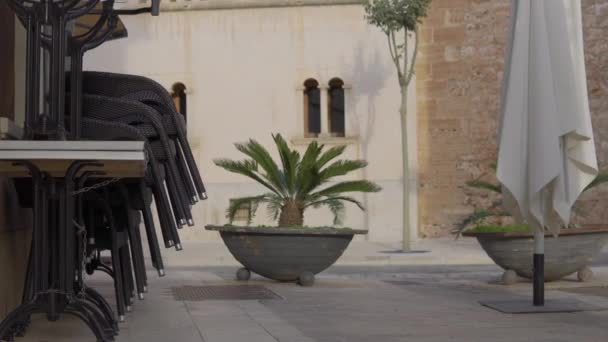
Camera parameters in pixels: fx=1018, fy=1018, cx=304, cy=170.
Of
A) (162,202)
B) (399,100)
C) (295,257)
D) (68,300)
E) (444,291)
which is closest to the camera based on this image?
(68,300)

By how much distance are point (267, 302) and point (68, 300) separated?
3.47 m

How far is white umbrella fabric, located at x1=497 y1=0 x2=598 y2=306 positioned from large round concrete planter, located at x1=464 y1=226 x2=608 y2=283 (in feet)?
6.86

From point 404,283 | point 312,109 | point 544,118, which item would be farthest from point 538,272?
point 312,109

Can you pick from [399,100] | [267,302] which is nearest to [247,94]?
[399,100]

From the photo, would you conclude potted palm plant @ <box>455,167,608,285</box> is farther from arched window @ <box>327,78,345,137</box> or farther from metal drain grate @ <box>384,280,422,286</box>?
arched window @ <box>327,78,345,137</box>

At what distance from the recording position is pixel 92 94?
6.14 metres

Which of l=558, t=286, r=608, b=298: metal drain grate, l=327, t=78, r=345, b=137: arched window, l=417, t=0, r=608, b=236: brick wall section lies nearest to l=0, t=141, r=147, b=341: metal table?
l=558, t=286, r=608, b=298: metal drain grate

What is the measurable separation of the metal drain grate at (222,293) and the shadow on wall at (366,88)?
13.6m

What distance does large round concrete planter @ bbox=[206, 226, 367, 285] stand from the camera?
10500 mm

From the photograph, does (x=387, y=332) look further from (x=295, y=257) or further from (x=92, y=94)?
(x=295, y=257)

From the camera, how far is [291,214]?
477 inches

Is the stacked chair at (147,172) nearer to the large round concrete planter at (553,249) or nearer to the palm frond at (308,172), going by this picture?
the large round concrete planter at (553,249)

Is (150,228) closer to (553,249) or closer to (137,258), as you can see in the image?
(137,258)

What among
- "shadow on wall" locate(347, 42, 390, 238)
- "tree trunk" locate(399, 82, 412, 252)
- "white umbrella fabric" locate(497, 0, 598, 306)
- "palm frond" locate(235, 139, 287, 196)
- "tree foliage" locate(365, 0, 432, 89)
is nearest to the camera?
"white umbrella fabric" locate(497, 0, 598, 306)
